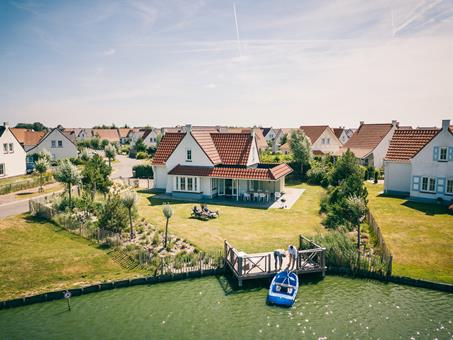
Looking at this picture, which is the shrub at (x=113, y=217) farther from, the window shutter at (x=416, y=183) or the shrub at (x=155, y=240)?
the window shutter at (x=416, y=183)

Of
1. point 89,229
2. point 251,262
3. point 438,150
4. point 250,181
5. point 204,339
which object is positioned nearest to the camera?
point 204,339

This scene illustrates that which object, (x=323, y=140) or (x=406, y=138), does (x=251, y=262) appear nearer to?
(x=406, y=138)

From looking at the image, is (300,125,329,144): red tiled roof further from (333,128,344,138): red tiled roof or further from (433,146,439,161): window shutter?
(433,146,439,161): window shutter

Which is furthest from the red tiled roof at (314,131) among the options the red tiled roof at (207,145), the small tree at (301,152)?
the red tiled roof at (207,145)

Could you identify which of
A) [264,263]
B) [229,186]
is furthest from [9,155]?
[264,263]

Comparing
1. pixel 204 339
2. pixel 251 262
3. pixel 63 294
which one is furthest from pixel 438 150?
pixel 63 294

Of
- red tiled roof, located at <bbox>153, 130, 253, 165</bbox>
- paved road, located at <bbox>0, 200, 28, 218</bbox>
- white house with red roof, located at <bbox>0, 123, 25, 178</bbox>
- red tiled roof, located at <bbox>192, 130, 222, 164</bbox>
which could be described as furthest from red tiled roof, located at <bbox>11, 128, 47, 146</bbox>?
red tiled roof, located at <bbox>192, 130, 222, 164</bbox>
